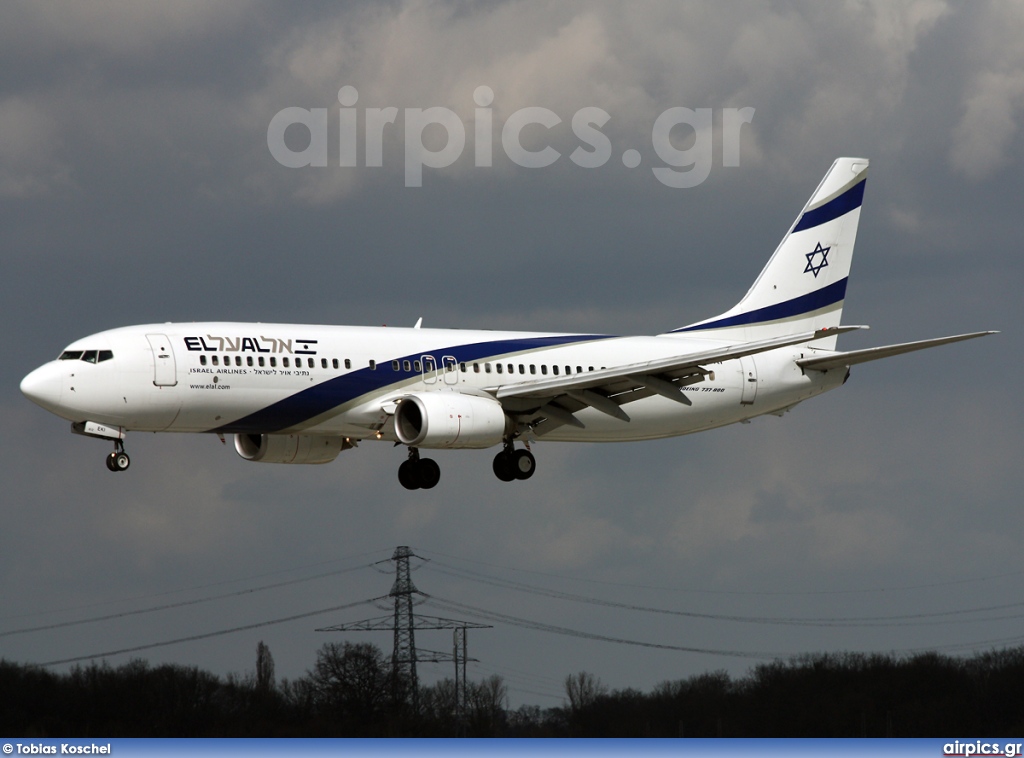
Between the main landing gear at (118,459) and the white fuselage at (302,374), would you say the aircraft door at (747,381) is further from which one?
the main landing gear at (118,459)

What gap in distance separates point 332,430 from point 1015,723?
3214 cm

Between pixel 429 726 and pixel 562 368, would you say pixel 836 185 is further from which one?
pixel 429 726

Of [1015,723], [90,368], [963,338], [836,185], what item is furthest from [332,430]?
[1015,723]

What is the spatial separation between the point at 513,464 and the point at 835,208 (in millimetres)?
20328

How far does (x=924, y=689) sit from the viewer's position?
250 ft

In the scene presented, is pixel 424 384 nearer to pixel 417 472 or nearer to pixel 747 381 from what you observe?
pixel 417 472

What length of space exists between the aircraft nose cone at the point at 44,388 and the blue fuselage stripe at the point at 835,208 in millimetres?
33380

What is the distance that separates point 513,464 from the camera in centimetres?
6562

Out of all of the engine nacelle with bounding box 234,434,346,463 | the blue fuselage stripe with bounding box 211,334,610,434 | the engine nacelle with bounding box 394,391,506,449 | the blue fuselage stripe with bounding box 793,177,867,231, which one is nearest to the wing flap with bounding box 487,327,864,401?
the engine nacelle with bounding box 394,391,506,449

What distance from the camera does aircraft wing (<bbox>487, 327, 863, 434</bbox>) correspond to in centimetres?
6069

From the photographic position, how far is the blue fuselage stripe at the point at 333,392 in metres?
58.8

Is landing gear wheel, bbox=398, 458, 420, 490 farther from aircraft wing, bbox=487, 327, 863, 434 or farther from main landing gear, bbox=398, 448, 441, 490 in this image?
aircraft wing, bbox=487, 327, 863, 434

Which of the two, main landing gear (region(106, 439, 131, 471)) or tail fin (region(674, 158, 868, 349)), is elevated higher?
tail fin (region(674, 158, 868, 349))

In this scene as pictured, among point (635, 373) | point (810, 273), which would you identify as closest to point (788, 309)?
point (810, 273)
